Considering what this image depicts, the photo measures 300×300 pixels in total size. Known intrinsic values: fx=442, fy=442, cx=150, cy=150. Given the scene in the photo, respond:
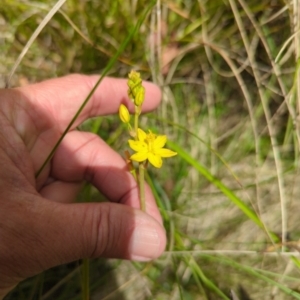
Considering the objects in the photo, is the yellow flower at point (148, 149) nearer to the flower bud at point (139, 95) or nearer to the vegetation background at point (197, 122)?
the flower bud at point (139, 95)

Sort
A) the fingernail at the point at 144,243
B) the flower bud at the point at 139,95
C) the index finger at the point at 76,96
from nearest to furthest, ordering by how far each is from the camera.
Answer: the flower bud at the point at 139,95 < the fingernail at the point at 144,243 < the index finger at the point at 76,96

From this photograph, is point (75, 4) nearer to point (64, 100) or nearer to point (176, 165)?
point (64, 100)

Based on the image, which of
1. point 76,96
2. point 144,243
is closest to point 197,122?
point 76,96

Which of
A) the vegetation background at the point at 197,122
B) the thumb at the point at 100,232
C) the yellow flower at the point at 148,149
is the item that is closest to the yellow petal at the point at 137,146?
the yellow flower at the point at 148,149

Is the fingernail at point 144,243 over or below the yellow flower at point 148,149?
below

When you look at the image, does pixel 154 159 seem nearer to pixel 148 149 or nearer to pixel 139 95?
pixel 148 149

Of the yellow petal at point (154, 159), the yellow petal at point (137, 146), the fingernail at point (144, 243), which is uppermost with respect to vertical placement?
the yellow petal at point (137, 146)
